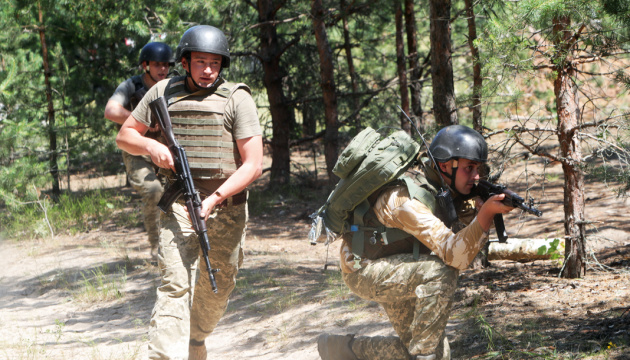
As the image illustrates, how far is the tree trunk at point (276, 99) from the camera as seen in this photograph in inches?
411

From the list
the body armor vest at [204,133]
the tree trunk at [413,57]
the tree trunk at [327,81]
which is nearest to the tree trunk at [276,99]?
the tree trunk at [327,81]

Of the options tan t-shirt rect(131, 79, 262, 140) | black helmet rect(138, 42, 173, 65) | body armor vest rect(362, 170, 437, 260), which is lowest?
body armor vest rect(362, 170, 437, 260)

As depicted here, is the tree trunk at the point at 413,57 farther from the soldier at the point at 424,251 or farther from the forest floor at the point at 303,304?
the soldier at the point at 424,251

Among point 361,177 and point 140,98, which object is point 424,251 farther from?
point 140,98

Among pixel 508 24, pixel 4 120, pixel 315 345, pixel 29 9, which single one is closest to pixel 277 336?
pixel 315 345

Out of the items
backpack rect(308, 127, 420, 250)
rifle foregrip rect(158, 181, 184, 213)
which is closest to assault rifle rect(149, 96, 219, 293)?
rifle foregrip rect(158, 181, 184, 213)

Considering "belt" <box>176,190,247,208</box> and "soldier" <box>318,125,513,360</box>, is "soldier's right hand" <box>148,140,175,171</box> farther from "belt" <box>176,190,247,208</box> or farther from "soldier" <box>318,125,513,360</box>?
"soldier" <box>318,125,513,360</box>

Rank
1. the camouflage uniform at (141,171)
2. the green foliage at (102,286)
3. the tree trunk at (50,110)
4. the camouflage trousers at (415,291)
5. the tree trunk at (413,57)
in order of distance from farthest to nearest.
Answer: the tree trunk at (50,110), the tree trunk at (413,57), the green foliage at (102,286), the camouflage uniform at (141,171), the camouflage trousers at (415,291)

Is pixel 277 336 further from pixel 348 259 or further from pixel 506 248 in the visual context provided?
pixel 506 248

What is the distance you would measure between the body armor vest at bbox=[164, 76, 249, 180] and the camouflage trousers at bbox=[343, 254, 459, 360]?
1057 mm

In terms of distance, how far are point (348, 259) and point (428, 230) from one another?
0.57 meters

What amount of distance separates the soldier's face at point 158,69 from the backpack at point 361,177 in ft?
11.1

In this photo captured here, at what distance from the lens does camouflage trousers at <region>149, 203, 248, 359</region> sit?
3.32 m

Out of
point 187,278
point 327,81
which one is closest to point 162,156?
point 187,278
